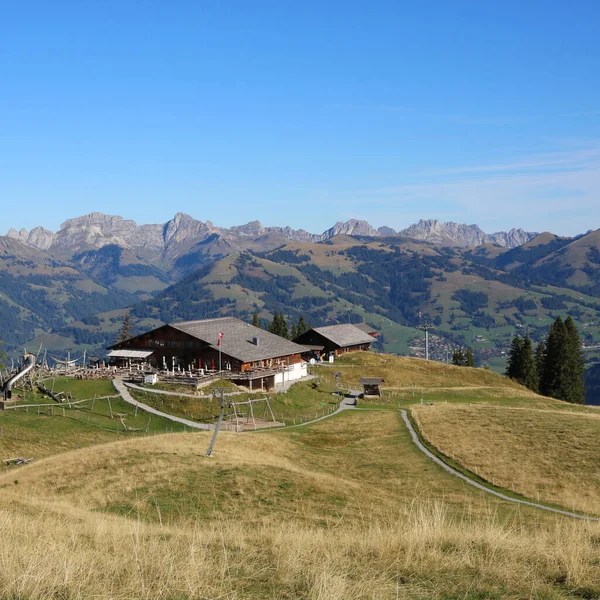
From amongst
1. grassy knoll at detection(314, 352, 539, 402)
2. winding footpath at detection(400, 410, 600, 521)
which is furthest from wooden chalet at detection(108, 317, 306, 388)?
winding footpath at detection(400, 410, 600, 521)

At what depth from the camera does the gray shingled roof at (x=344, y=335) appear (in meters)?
131

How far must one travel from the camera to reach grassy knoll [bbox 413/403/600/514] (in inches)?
1772

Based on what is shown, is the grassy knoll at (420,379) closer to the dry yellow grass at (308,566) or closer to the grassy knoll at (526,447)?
the grassy knoll at (526,447)

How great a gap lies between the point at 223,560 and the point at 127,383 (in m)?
66.8

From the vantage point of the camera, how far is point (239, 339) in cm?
9344

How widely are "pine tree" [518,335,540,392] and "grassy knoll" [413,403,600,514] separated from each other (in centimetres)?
5159

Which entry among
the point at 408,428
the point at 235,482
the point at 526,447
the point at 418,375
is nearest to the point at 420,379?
the point at 418,375

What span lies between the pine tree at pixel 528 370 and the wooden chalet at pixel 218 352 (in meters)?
53.0

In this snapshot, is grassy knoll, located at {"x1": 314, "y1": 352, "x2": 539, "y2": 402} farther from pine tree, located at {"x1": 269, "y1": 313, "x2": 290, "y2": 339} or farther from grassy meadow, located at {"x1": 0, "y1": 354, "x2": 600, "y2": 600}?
pine tree, located at {"x1": 269, "y1": 313, "x2": 290, "y2": 339}

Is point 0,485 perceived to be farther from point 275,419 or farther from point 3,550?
point 275,419

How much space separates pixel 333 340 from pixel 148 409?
2603 inches

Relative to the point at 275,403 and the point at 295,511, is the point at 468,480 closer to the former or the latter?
the point at 295,511

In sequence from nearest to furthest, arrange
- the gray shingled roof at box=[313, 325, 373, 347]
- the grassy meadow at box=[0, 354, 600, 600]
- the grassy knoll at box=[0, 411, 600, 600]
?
the grassy knoll at box=[0, 411, 600, 600]
the grassy meadow at box=[0, 354, 600, 600]
the gray shingled roof at box=[313, 325, 373, 347]

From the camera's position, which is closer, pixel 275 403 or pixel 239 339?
pixel 275 403
